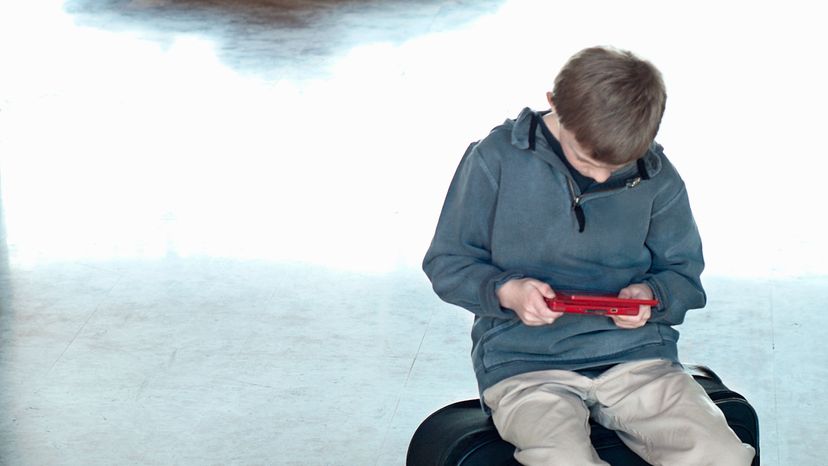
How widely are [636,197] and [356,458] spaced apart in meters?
0.98

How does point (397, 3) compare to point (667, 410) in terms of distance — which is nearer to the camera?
point (667, 410)

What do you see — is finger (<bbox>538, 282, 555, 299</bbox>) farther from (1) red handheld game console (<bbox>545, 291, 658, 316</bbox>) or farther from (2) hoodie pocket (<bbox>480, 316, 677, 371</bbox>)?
(2) hoodie pocket (<bbox>480, 316, 677, 371</bbox>)

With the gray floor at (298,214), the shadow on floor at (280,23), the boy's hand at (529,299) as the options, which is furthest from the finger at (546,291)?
the shadow on floor at (280,23)

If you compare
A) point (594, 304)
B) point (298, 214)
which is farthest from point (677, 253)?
point (298, 214)

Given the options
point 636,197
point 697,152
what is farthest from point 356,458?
point 697,152

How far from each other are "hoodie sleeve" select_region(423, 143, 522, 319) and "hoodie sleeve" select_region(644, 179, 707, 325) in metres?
0.25

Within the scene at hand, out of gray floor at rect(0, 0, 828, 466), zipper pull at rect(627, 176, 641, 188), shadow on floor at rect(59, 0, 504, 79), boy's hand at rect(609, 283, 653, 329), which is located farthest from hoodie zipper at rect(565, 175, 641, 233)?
shadow on floor at rect(59, 0, 504, 79)

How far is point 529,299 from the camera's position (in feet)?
6.57

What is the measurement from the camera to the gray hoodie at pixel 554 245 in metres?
2.11

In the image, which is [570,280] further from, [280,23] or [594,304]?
[280,23]

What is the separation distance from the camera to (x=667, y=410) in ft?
6.70

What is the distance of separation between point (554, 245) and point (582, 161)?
0.17 metres

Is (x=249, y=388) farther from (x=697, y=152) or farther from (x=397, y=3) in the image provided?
(x=397, y=3)

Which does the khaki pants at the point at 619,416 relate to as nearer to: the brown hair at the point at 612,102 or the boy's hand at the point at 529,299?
the boy's hand at the point at 529,299
